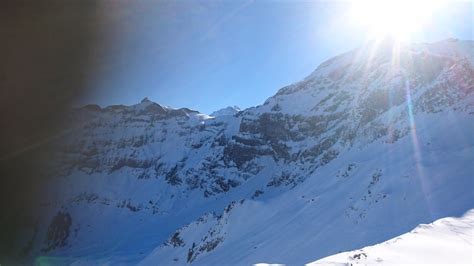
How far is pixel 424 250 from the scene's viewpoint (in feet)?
66.9

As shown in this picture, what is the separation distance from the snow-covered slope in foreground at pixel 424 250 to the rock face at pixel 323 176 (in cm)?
910

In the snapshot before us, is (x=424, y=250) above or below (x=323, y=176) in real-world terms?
below

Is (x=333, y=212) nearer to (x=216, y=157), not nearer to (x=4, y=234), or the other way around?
(x=216, y=157)

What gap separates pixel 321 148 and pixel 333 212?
2863 inches

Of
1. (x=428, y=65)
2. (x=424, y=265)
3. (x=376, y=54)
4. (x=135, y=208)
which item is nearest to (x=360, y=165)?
(x=428, y=65)

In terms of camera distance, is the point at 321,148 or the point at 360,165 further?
the point at 321,148

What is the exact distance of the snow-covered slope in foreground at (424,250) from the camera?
59.9 ft

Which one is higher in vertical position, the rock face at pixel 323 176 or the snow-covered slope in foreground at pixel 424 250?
the rock face at pixel 323 176

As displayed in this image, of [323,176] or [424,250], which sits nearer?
[424,250]

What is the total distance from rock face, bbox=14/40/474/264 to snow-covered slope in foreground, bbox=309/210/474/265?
9100 mm

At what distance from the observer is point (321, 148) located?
124 meters

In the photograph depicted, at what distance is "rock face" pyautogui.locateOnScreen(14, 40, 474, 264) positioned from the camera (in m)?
45.2

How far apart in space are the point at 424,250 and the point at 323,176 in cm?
5666

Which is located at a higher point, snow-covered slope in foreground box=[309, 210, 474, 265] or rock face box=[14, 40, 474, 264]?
rock face box=[14, 40, 474, 264]
